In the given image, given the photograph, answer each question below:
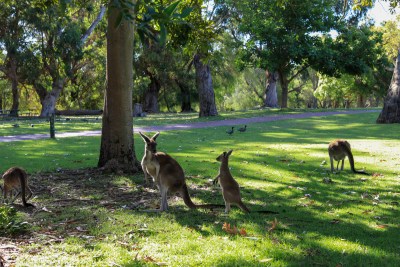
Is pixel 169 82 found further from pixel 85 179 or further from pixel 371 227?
pixel 371 227

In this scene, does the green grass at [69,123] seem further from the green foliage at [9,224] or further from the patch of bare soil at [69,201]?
the green foliage at [9,224]

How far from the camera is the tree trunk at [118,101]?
8.73 metres

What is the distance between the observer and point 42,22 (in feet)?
100

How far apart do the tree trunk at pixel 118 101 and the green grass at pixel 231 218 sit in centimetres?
80

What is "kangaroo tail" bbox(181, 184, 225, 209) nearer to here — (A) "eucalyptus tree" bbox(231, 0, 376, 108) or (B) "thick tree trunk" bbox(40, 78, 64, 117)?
(A) "eucalyptus tree" bbox(231, 0, 376, 108)

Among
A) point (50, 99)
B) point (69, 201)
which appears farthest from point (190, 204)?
point (50, 99)

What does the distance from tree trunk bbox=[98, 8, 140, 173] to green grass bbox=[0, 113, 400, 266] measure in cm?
80

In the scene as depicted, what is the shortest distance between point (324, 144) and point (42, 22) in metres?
27.1

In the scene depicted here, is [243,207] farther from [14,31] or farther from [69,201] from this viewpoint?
[14,31]

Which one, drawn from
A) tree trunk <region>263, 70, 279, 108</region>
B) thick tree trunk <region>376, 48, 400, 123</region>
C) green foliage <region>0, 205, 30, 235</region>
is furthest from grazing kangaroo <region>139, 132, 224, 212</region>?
tree trunk <region>263, 70, 279, 108</region>

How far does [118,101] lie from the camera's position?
8773 millimetres

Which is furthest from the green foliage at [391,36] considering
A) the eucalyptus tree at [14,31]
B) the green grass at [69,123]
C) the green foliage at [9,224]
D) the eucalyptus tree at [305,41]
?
the green foliage at [9,224]

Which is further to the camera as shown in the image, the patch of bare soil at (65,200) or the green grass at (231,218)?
the patch of bare soil at (65,200)

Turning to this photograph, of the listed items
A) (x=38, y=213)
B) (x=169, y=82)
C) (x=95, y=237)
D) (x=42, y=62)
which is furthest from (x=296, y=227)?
(x=169, y=82)
